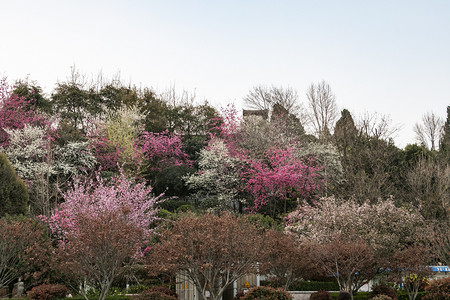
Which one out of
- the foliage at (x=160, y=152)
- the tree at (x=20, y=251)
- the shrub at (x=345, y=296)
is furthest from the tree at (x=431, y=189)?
the tree at (x=20, y=251)

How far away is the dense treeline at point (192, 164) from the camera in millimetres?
18656

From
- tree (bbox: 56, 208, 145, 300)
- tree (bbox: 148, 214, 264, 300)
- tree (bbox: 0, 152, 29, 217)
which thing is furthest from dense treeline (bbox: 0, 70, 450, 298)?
tree (bbox: 148, 214, 264, 300)

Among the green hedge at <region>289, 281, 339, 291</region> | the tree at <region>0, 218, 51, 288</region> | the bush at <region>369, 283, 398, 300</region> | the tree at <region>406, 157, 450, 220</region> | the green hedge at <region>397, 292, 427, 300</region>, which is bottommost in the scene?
the green hedge at <region>397, 292, 427, 300</region>

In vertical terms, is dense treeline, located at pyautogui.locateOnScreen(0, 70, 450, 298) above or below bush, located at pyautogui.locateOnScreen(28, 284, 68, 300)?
above

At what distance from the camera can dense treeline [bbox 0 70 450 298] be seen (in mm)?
18656

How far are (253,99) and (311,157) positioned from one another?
15.0 metres

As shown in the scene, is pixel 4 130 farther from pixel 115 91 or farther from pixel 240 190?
pixel 240 190

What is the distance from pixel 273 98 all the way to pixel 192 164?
12743 millimetres

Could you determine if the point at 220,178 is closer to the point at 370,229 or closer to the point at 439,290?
the point at 370,229

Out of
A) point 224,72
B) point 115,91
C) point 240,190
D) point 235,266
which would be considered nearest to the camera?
point 235,266

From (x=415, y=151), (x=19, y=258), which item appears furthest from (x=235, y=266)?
(x=415, y=151)

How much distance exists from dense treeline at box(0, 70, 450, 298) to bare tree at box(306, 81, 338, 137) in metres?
4.50

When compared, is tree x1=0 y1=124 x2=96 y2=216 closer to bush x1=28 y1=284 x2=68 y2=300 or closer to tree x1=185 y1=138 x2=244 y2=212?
tree x1=185 y1=138 x2=244 y2=212

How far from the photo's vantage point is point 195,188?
2606 cm
